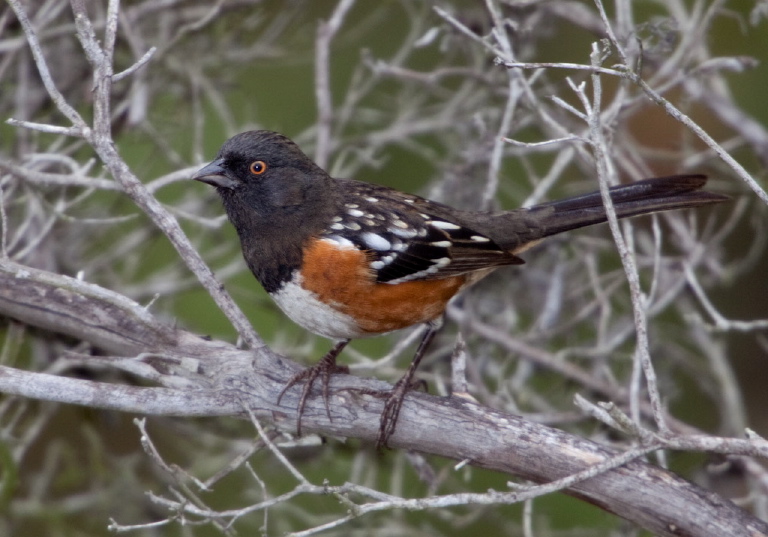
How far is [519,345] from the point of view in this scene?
3113 mm

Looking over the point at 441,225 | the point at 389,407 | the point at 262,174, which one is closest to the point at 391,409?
the point at 389,407

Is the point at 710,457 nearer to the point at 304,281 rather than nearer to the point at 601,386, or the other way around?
the point at 601,386

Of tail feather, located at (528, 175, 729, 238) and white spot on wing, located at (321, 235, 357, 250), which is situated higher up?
tail feather, located at (528, 175, 729, 238)

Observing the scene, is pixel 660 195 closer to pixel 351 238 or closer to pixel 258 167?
pixel 351 238

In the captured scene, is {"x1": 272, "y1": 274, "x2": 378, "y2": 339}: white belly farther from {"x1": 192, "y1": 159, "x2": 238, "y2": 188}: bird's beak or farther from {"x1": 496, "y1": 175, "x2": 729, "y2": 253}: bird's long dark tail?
{"x1": 496, "y1": 175, "x2": 729, "y2": 253}: bird's long dark tail

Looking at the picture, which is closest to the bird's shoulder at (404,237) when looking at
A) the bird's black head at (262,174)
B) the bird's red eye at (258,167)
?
the bird's black head at (262,174)

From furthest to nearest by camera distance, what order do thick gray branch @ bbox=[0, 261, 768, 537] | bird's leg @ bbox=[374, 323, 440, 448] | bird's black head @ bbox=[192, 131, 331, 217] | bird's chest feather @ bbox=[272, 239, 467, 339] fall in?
bird's black head @ bbox=[192, 131, 331, 217] < bird's chest feather @ bbox=[272, 239, 467, 339] < bird's leg @ bbox=[374, 323, 440, 448] < thick gray branch @ bbox=[0, 261, 768, 537]

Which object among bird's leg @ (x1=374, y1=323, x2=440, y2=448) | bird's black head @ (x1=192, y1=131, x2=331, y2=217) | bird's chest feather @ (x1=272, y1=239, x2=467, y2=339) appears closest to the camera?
bird's leg @ (x1=374, y1=323, x2=440, y2=448)

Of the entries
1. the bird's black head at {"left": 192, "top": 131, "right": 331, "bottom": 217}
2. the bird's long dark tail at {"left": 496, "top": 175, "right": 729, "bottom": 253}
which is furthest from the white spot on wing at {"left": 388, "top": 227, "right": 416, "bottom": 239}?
the bird's long dark tail at {"left": 496, "top": 175, "right": 729, "bottom": 253}

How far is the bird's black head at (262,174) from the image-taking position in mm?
2697

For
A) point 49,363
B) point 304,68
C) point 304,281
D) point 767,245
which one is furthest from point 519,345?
point 304,68

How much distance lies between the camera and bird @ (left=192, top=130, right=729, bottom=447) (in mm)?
2588

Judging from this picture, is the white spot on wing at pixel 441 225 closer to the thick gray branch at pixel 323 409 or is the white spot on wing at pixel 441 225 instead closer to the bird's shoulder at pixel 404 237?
the bird's shoulder at pixel 404 237

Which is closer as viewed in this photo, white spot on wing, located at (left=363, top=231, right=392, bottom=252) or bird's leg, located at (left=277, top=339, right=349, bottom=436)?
bird's leg, located at (left=277, top=339, right=349, bottom=436)
